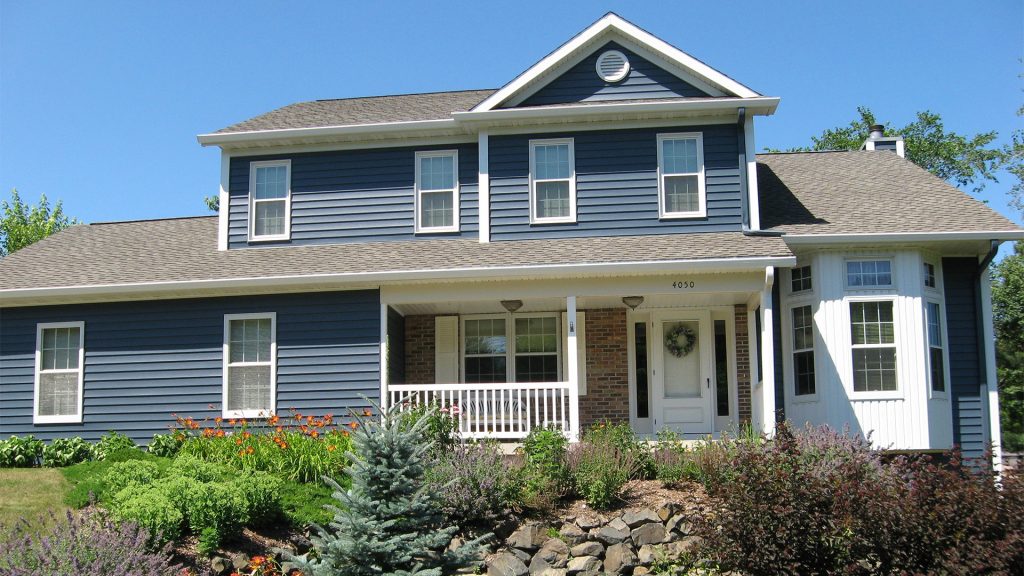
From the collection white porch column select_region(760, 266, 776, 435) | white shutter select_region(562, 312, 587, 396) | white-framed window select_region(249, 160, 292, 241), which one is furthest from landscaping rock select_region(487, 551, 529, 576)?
white-framed window select_region(249, 160, 292, 241)

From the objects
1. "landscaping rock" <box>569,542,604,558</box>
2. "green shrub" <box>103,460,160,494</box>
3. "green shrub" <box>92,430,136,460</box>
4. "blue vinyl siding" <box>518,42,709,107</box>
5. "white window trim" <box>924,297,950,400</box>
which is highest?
"blue vinyl siding" <box>518,42,709,107</box>

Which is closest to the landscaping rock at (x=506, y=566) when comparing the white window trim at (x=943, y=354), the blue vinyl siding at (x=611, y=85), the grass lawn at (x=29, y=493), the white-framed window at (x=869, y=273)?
the grass lawn at (x=29, y=493)

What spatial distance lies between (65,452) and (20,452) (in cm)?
65

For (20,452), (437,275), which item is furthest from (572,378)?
(20,452)

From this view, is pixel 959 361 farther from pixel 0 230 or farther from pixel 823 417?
pixel 0 230

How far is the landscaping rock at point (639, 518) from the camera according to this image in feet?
37.8

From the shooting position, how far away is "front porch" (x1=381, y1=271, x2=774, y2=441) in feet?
51.5

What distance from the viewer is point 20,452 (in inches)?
600

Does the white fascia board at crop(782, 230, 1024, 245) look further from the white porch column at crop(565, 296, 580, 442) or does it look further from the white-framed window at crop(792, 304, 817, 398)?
the white porch column at crop(565, 296, 580, 442)

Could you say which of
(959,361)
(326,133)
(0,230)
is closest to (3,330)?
(326,133)

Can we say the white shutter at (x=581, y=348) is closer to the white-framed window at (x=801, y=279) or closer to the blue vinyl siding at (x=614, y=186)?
the blue vinyl siding at (x=614, y=186)

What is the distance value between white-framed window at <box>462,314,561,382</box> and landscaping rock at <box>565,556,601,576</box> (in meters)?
5.97

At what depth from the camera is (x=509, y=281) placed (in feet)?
49.1

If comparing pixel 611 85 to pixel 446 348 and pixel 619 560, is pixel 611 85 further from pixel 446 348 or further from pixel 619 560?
pixel 619 560
